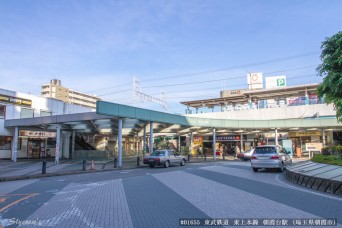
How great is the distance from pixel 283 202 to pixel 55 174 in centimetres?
1391

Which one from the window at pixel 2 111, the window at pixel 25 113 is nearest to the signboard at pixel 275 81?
the window at pixel 25 113

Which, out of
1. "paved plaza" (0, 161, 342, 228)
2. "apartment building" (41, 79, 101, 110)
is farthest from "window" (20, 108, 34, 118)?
"apartment building" (41, 79, 101, 110)

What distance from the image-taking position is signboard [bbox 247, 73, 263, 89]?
65438 mm

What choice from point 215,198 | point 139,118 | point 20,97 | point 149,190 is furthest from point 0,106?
point 215,198

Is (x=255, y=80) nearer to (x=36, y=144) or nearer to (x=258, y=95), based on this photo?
(x=258, y=95)

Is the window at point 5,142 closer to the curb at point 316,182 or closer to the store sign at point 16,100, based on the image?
the store sign at point 16,100

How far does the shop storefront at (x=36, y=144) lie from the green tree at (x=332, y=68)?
3235 cm

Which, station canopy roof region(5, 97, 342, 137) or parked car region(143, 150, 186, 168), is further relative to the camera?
station canopy roof region(5, 97, 342, 137)

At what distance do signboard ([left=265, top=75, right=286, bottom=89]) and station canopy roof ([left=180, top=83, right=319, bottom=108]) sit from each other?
8.91 metres

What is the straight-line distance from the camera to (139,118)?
79.1 ft

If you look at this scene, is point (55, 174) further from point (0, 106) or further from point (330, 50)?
point (0, 106)

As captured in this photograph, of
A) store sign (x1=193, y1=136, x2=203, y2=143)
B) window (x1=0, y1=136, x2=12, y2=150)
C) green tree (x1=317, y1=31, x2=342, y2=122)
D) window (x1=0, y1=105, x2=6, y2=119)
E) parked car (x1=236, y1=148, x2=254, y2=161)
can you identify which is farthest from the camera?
store sign (x1=193, y1=136, x2=203, y2=143)

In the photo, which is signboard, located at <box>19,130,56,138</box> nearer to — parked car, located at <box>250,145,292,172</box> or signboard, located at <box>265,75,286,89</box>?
parked car, located at <box>250,145,292,172</box>
